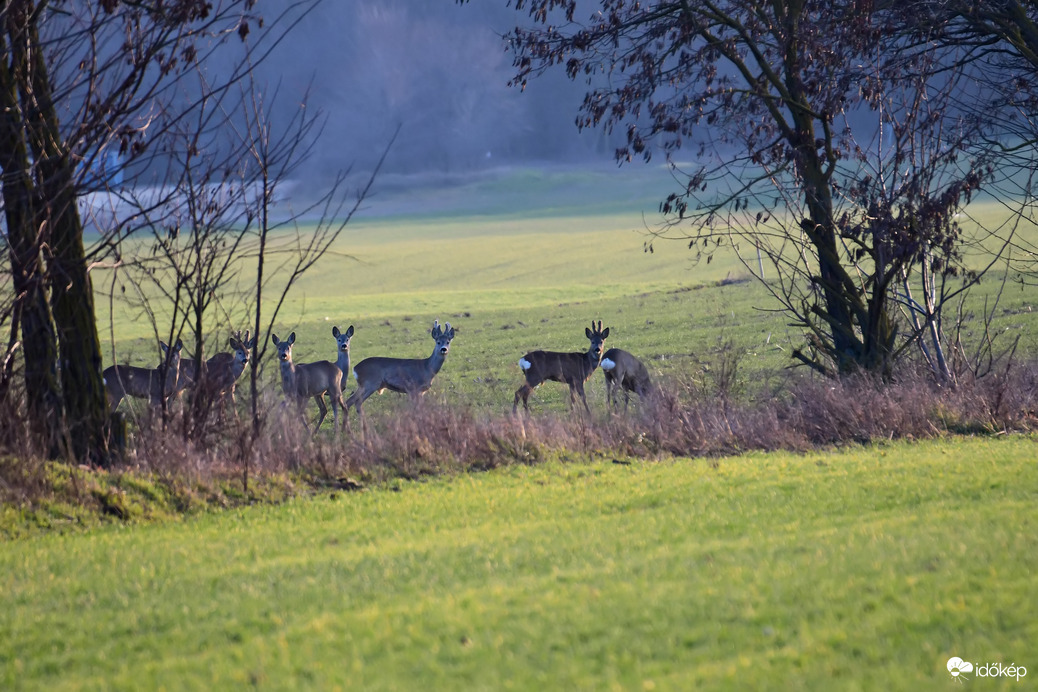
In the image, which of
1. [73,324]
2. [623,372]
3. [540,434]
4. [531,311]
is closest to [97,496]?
[73,324]

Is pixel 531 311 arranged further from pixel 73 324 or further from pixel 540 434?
pixel 73 324

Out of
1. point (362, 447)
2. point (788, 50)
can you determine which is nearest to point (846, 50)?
point (788, 50)

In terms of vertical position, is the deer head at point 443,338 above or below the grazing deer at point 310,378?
above

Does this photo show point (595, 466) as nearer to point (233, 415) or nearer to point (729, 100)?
point (233, 415)

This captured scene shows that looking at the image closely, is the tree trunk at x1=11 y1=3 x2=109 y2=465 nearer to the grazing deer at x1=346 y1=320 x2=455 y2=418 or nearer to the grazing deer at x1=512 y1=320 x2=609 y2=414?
the grazing deer at x1=346 y1=320 x2=455 y2=418

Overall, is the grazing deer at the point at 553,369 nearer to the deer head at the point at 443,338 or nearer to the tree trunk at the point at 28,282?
the deer head at the point at 443,338

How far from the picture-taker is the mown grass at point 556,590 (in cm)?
535

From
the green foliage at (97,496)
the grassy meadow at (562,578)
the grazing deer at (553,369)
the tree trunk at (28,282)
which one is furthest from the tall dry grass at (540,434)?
the grazing deer at (553,369)

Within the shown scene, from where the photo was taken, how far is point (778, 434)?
42.1 ft

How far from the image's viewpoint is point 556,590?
663cm

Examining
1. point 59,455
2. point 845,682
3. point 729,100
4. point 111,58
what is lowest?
point 845,682

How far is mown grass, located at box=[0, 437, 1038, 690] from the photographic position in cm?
535

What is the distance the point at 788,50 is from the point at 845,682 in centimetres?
1402

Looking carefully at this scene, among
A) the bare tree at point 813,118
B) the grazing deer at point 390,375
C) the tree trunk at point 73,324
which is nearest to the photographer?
the tree trunk at point 73,324
